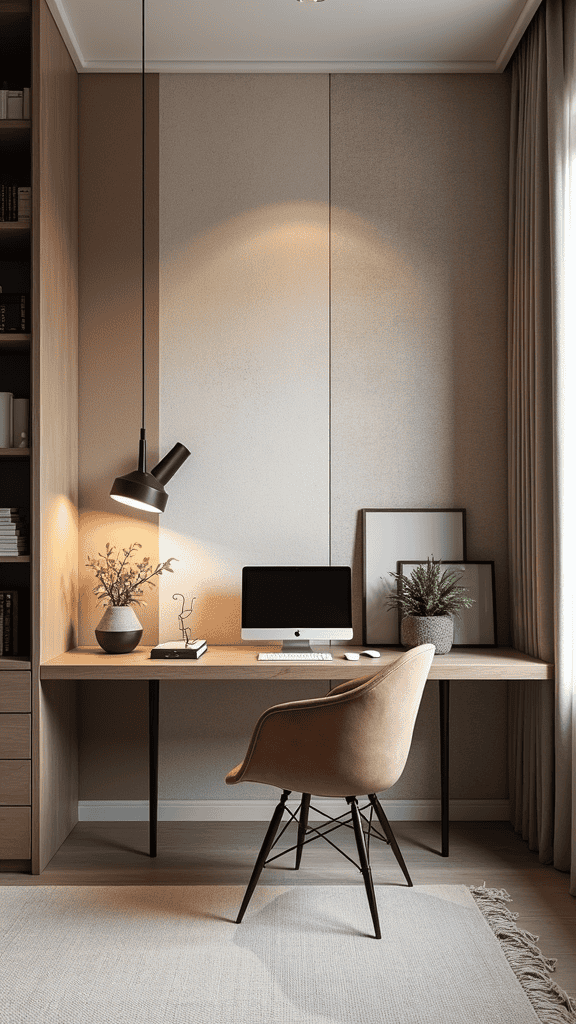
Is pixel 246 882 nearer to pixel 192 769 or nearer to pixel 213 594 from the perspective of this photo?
pixel 192 769

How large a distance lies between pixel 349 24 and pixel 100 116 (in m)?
1.08

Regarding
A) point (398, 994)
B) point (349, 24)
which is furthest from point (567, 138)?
point (398, 994)

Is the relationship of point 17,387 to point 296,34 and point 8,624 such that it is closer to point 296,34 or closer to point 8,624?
point 8,624

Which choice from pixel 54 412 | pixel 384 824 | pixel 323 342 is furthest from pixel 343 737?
pixel 323 342

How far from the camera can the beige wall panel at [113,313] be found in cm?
323

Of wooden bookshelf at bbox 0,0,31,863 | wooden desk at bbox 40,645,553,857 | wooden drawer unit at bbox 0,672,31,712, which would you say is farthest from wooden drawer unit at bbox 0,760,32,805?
wooden desk at bbox 40,645,553,857

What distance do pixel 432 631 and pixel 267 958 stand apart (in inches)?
49.5

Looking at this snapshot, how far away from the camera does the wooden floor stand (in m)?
2.54

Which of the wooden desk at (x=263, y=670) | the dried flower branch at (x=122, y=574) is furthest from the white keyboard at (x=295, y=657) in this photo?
the dried flower branch at (x=122, y=574)

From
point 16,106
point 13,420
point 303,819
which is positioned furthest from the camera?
point 13,420

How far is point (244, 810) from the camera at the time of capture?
3.19 meters

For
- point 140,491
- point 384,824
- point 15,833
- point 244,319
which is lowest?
point 15,833

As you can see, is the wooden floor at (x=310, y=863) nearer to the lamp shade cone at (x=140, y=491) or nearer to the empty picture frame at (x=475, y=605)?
the empty picture frame at (x=475, y=605)

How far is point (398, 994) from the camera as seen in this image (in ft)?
6.40
